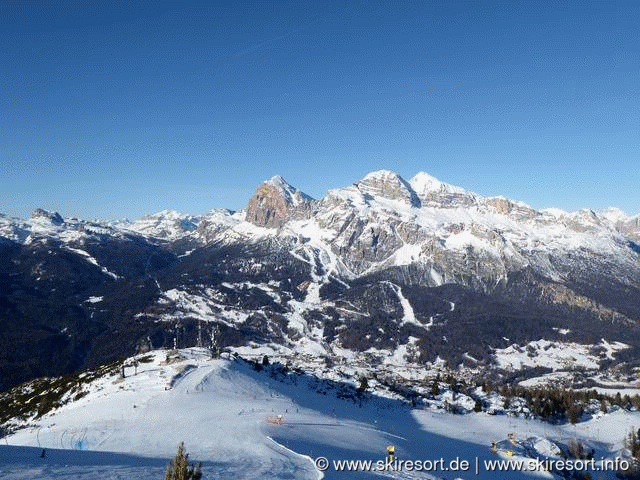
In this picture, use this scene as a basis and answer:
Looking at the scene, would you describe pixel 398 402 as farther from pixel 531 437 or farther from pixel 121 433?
pixel 121 433

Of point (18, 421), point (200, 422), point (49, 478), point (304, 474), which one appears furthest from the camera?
point (18, 421)

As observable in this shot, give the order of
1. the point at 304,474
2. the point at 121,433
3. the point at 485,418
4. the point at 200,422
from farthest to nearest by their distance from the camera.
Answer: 1. the point at 485,418
2. the point at 200,422
3. the point at 121,433
4. the point at 304,474

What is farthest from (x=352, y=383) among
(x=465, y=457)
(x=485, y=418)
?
(x=465, y=457)

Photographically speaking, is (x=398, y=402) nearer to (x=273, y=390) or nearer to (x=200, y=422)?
(x=273, y=390)

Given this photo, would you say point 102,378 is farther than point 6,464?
Yes

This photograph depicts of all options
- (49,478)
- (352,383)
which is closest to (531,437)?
(352,383)

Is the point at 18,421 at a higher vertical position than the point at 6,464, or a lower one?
lower

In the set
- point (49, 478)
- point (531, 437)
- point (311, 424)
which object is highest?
point (49, 478)
